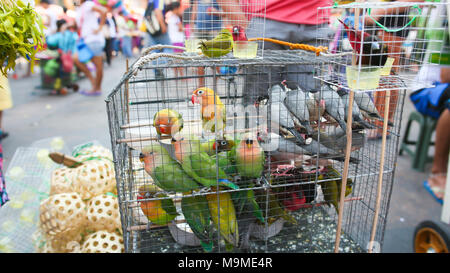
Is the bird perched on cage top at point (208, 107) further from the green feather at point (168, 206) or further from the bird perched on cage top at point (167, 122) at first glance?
the green feather at point (168, 206)

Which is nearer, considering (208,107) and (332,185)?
(208,107)

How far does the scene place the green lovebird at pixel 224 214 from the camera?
1.54 meters

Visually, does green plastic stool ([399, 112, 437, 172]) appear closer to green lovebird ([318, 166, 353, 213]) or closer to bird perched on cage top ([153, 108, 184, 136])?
green lovebird ([318, 166, 353, 213])

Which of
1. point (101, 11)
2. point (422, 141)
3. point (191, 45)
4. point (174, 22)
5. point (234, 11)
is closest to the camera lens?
point (191, 45)

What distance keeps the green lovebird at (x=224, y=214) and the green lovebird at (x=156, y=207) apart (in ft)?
0.62

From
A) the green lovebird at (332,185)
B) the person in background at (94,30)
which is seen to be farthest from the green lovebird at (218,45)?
the person in background at (94,30)

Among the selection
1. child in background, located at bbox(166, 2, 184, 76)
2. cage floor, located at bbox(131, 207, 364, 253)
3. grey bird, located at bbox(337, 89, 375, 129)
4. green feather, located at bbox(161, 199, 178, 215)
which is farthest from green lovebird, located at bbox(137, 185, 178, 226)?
child in background, located at bbox(166, 2, 184, 76)

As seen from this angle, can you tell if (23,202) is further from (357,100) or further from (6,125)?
(6,125)

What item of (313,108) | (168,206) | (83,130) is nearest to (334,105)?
(313,108)

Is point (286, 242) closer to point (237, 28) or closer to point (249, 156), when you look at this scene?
point (249, 156)

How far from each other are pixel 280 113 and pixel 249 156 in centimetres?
22

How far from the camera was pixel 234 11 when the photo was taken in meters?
1.82
